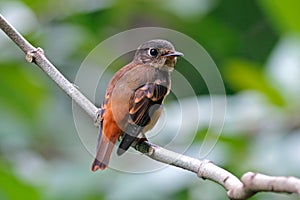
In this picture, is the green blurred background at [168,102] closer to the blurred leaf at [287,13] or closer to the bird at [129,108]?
the blurred leaf at [287,13]

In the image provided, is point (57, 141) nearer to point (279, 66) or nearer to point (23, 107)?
point (23, 107)

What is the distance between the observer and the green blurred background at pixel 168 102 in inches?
159

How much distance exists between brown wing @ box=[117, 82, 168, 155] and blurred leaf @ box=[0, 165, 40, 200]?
1426 millimetres

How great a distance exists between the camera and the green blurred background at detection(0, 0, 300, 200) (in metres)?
4.05

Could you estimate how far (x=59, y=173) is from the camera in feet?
14.7

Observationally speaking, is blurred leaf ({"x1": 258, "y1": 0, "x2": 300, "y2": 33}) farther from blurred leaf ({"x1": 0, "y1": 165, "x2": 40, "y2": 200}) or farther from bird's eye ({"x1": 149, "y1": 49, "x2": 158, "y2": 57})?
blurred leaf ({"x1": 0, "y1": 165, "x2": 40, "y2": 200})

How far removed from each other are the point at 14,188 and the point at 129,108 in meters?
1.55

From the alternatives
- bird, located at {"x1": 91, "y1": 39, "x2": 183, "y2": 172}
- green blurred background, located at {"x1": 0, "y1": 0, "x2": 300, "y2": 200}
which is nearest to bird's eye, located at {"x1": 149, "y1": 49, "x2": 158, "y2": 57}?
bird, located at {"x1": 91, "y1": 39, "x2": 183, "y2": 172}

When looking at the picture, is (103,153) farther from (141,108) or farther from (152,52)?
(152,52)

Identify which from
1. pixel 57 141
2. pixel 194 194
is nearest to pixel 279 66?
pixel 194 194

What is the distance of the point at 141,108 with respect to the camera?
2.89 m

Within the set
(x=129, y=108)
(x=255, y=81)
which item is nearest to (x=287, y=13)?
(x=255, y=81)

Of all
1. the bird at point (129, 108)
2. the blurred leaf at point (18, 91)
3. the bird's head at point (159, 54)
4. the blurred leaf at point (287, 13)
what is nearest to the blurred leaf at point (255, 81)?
the blurred leaf at point (287, 13)

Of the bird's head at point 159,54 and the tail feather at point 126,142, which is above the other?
the bird's head at point 159,54
